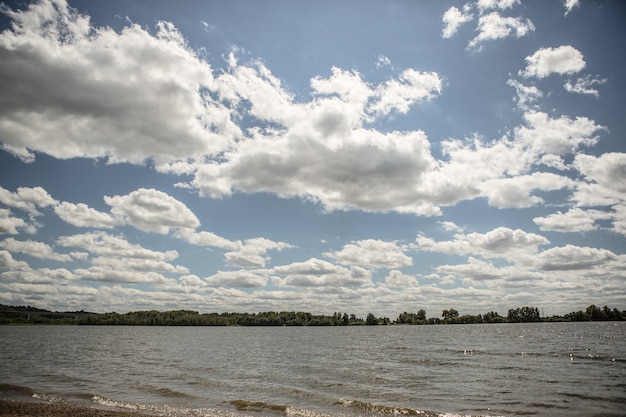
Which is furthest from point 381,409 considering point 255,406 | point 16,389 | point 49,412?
point 16,389

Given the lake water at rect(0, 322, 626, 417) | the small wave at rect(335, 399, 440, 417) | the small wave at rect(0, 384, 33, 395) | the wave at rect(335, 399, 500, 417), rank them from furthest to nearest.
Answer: the small wave at rect(0, 384, 33, 395)
the lake water at rect(0, 322, 626, 417)
the small wave at rect(335, 399, 440, 417)
the wave at rect(335, 399, 500, 417)

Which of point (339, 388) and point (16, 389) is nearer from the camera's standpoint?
point (16, 389)

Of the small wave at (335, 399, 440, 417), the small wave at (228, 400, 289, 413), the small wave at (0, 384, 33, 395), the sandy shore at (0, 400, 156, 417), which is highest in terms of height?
the sandy shore at (0, 400, 156, 417)

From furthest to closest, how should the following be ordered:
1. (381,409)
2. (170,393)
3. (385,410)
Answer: (170,393) < (381,409) < (385,410)

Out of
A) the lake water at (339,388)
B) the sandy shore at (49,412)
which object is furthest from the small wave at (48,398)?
the sandy shore at (49,412)

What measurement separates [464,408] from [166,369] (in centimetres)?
3705

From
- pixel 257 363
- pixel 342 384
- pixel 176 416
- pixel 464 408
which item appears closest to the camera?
pixel 176 416

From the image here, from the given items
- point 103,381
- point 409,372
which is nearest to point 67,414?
point 103,381

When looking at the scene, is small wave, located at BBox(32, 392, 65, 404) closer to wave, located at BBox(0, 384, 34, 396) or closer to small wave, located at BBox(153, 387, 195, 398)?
wave, located at BBox(0, 384, 34, 396)

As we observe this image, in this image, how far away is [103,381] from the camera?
38.8 metres

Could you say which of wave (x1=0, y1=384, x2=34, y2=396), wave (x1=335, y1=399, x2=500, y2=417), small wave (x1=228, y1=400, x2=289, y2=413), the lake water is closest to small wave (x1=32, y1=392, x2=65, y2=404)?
the lake water

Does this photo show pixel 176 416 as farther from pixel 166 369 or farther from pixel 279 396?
pixel 166 369

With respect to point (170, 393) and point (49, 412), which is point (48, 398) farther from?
point (170, 393)

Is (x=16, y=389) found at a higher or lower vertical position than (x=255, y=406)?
lower
